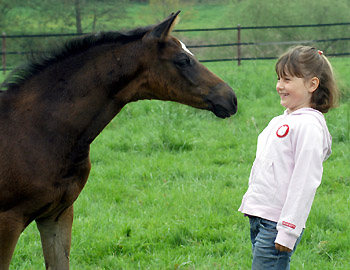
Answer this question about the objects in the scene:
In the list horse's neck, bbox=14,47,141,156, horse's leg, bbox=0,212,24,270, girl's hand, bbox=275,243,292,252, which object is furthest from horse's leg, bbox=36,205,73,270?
girl's hand, bbox=275,243,292,252

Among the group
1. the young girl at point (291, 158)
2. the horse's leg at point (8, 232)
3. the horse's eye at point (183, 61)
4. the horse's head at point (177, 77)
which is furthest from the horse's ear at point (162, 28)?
the horse's leg at point (8, 232)

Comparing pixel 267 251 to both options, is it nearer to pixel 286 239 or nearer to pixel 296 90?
pixel 286 239

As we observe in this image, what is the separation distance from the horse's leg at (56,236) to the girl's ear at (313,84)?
1.52 metres

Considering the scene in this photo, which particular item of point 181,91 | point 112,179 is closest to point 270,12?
point 112,179

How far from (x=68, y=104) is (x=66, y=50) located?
1.09 feet

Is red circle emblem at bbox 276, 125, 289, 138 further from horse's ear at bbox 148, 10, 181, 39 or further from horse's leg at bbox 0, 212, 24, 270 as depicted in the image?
horse's leg at bbox 0, 212, 24, 270

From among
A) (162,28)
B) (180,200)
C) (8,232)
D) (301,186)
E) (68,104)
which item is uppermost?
(162,28)

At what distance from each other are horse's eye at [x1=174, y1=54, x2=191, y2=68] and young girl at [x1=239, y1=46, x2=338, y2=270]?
605 mm

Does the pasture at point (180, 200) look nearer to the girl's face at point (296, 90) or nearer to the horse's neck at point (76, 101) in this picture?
the girl's face at point (296, 90)

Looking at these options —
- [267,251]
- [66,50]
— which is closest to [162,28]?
[66,50]

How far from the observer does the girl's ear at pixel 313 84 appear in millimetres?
2357

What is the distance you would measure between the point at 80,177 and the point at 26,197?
0.32m

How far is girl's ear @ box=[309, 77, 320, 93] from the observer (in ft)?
7.73

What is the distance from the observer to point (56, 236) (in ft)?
9.67
